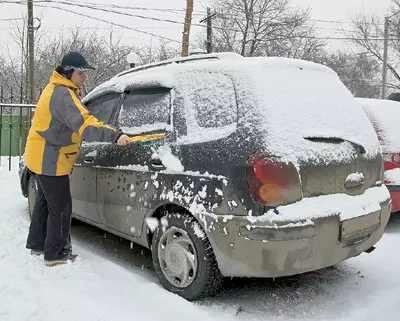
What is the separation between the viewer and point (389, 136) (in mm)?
5270

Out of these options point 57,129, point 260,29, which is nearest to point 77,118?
point 57,129

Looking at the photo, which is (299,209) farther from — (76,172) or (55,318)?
(76,172)

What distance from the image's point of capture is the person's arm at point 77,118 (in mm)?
3252

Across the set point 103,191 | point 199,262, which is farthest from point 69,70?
point 199,262

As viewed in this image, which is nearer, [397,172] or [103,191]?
[103,191]

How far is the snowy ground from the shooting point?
9.02ft

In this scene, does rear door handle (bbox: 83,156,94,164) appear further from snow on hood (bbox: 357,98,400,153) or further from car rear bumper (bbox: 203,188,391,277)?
snow on hood (bbox: 357,98,400,153)

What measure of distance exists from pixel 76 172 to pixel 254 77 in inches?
87.9

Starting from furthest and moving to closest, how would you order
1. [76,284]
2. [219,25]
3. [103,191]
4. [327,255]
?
[219,25] → [103,191] → [76,284] → [327,255]

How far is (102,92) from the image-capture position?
13.8ft

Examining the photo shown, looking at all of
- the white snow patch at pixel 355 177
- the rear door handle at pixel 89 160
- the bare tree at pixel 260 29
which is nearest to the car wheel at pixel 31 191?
the rear door handle at pixel 89 160

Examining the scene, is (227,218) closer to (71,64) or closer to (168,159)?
(168,159)

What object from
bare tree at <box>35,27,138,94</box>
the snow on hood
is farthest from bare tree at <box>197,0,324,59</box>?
the snow on hood

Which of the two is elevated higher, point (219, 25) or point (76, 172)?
point (219, 25)
